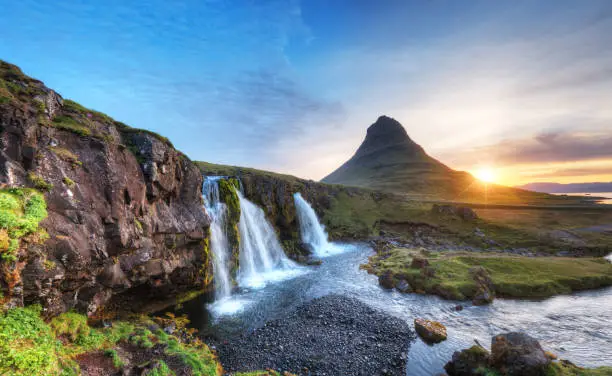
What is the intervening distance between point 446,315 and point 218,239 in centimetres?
2375

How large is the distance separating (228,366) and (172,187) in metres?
15.4

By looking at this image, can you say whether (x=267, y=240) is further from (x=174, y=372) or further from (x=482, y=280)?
(x=482, y=280)

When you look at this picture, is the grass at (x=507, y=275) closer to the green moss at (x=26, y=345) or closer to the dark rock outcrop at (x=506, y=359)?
the dark rock outcrop at (x=506, y=359)

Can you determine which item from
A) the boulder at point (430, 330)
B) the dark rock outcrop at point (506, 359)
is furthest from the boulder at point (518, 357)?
the boulder at point (430, 330)

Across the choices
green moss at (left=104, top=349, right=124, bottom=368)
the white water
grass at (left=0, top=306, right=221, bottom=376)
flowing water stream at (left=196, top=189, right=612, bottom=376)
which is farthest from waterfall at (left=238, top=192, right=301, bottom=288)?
green moss at (left=104, top=349, right=124, bottom=368)

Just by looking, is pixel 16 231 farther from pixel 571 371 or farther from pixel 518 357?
pixel 571 371

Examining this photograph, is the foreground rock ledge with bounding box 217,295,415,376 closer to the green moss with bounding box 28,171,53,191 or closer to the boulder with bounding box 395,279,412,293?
the boulder with bounding box 395,279,412,293

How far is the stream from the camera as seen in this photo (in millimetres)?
15633

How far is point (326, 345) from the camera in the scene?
15867 millimetres

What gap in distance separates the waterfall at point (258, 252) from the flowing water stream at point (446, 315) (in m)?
2.02

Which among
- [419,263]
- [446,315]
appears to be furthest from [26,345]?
[419,263]

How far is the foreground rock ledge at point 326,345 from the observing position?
549 inches

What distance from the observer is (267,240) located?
35938mm

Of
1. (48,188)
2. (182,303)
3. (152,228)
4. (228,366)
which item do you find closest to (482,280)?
(228,366)
